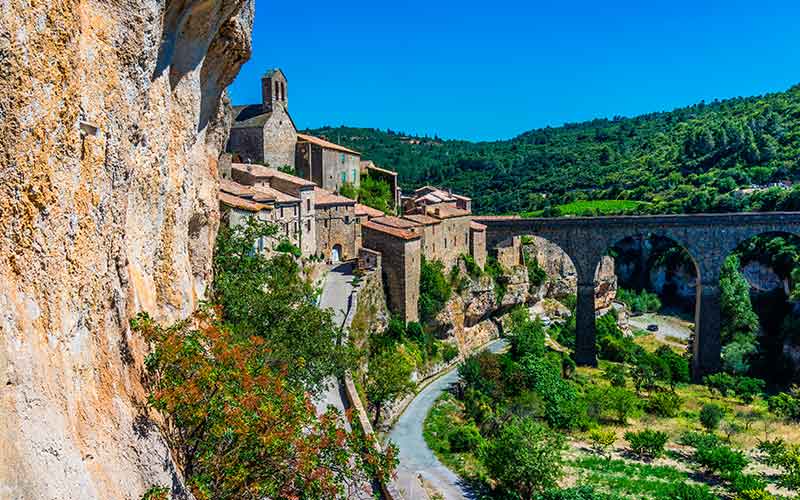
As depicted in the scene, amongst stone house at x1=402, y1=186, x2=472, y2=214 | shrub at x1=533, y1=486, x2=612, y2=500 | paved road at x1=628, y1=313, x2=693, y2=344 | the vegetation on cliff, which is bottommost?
shrub at x1=533, y1=486, x2=612, y2=500

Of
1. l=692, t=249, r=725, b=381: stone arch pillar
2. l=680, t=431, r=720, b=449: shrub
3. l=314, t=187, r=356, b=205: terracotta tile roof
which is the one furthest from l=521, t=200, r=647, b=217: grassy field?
l=680, t=431, r=720, b=449: shrub

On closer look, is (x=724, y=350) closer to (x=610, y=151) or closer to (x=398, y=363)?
(x=398, y=363)

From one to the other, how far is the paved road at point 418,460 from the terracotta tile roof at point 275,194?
1187 cm

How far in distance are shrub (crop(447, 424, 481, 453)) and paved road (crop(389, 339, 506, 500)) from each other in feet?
4.30

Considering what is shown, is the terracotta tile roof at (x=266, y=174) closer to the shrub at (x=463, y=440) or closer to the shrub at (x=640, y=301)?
→ the shrub at (x=463, y=440)

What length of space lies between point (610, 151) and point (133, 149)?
113993 mm

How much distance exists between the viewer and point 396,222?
39.6 meters

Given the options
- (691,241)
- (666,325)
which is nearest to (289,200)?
(691,241)

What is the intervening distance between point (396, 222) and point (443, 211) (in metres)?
6.46

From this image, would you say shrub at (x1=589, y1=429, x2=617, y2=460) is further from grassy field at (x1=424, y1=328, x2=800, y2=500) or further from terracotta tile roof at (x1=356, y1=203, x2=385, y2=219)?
terracotta tile roof at (x1=356, y1=203, x2=385, y2=219)

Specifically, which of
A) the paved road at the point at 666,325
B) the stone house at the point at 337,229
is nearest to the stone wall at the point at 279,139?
the stone house at the point at 337,229

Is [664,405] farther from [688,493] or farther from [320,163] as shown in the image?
[320,163]

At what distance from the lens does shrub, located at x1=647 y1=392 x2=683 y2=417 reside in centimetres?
3753

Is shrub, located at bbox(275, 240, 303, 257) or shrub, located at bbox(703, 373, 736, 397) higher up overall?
shrub, located at bbox(275, 240, 303, 257)
